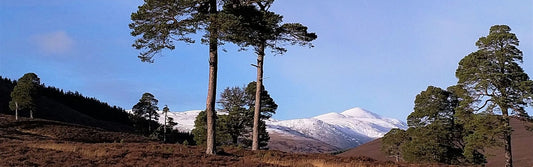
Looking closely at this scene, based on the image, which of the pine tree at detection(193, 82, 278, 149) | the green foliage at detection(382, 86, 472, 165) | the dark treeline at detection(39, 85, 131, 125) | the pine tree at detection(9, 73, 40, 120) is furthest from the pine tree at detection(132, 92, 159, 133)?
the dark treeline at detection(39, 85, 131, 125)

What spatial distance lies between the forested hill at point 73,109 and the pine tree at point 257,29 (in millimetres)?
96352

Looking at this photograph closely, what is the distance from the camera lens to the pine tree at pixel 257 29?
740 inches

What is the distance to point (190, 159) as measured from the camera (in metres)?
16.0

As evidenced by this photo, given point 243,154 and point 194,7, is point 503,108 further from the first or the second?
point 194,7

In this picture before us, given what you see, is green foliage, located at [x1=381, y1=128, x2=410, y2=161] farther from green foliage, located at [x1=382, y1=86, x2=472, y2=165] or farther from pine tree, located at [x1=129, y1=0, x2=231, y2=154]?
pine tree, located at [x1=129, y1=0, x2=231, y2=154]

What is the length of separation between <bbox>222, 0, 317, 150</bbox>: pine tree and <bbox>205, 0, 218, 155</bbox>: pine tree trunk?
0.62 metres

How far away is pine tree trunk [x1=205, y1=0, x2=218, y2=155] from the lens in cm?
1906

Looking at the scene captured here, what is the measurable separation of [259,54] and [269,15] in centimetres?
321

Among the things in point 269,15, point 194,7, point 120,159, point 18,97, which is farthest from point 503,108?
point 18,97

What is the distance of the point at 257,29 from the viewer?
20516 millimetres

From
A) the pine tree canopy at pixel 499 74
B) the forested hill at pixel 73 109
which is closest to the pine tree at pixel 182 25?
the pine tree canopy at pixel 499 74

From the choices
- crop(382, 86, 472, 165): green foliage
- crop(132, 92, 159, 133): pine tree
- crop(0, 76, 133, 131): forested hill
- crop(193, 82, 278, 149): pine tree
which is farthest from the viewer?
crop(0, 76, 133, 131): forested hill

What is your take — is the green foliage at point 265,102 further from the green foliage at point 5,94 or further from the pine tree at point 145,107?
the green foliage at point 5,94

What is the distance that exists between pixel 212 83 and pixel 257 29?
11.4ft
